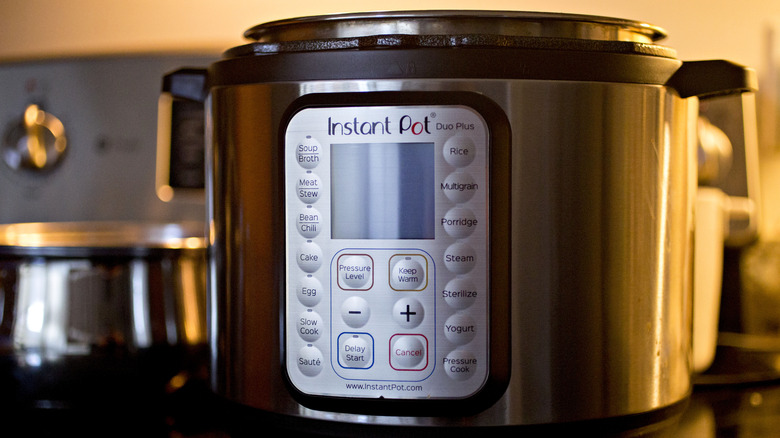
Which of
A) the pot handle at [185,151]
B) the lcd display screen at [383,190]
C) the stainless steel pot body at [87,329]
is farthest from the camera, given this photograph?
the pot handle at [185,151]

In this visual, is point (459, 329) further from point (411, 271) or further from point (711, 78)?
point (711, 78)

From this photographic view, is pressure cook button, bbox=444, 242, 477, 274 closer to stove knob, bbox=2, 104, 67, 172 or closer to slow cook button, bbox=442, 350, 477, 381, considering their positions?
slow cook button, bbox=442, 350, 477, 381

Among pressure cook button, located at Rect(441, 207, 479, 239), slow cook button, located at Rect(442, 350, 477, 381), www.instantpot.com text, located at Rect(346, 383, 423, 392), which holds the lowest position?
www.instantpot.com text, located at Rect(346, 383, 423, 392)

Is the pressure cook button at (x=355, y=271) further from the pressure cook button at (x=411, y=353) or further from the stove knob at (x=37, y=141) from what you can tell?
the stove knob at (x=37, y=141)

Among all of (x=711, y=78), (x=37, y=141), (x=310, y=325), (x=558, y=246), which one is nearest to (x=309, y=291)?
(x=310, y=325)

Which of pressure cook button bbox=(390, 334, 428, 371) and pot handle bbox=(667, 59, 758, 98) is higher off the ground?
pot handle bbox=(667, 59, 758, 98)

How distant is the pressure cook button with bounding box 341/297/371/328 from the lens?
0.39m

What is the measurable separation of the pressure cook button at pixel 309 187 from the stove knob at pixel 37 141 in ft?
1.39

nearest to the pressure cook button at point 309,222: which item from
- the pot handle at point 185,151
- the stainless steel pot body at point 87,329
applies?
the stainless steel pot body at point 87,329

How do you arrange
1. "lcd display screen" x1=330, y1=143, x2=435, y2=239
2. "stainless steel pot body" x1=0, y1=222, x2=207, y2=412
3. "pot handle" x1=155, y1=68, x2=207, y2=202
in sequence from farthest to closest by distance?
"pot handle" x1=155, y1=68, x2=207, y2=202
"stainless steel pot body" x1=0, y1=222, x2=207, y2=412
"lcd display screen" x1=330, y1=143, x2=435, y2=239

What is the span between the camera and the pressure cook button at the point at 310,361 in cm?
40

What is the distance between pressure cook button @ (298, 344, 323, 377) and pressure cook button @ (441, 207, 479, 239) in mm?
94

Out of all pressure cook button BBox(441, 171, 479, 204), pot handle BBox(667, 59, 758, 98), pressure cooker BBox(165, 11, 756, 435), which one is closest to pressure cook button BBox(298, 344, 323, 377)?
pressure cooker BBox(165, 11, 756, 435)

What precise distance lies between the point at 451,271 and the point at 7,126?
0.54 metres
